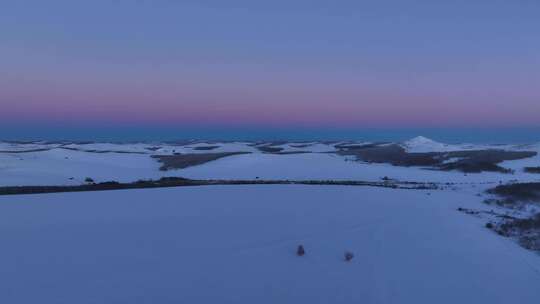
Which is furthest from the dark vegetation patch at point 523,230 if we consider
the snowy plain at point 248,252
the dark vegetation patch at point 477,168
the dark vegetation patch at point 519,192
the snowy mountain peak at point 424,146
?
the snowy mountain peak at point 424,146

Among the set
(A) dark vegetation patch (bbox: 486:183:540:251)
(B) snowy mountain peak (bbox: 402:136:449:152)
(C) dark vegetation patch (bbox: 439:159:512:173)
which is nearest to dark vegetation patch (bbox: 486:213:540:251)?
(A) dark vegetation patch (bbox: 486:183:540:251)

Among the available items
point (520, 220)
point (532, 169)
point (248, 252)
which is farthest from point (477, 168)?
point (248, 252)

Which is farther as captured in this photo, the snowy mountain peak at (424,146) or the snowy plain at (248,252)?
the snowy mountain peak at (424,146)

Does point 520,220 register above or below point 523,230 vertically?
above

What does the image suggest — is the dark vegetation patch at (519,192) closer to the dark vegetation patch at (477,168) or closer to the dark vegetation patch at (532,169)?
the dark vegetation patch at (477,168)

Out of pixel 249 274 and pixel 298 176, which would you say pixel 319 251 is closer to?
pixel 249 274

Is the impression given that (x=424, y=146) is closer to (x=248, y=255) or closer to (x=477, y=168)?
(x=477, y=168)

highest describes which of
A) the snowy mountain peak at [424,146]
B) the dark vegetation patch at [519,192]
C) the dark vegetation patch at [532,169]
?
the snowy mountain peak at [424,146]

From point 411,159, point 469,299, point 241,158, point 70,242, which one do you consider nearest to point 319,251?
point 469,299

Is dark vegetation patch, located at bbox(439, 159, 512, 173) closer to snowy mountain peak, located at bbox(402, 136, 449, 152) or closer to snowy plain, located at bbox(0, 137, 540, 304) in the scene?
snowy plain, located at bbox(0, 137, 540, 304)

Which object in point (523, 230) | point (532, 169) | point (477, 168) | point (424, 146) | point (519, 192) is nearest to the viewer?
point (523, 230)
